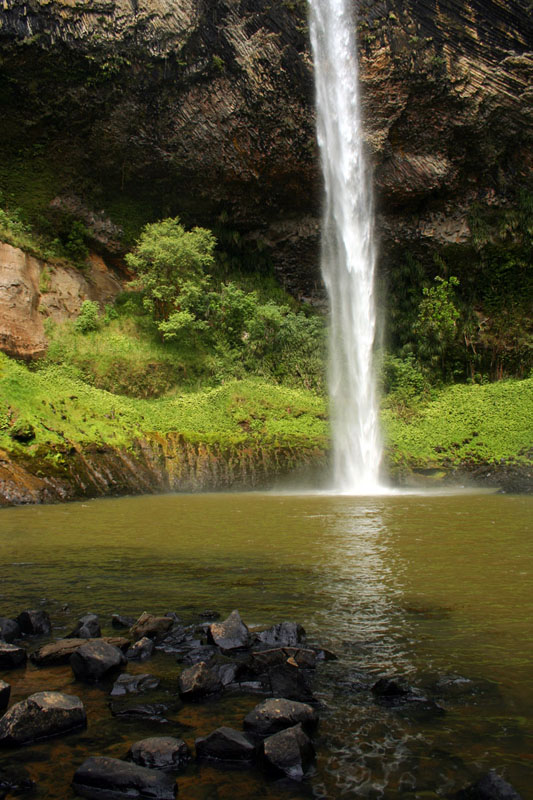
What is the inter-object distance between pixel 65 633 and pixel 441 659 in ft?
6.86

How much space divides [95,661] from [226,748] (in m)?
0.98

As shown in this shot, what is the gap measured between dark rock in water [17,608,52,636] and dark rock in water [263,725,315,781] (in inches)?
72.9

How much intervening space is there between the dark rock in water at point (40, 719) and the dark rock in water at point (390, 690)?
47.6 inches

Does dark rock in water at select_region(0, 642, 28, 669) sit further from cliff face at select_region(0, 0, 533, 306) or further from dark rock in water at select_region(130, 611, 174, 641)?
cliff face at select_region(0, 0, 533, 306)

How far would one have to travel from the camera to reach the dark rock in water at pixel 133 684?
2.41 meters

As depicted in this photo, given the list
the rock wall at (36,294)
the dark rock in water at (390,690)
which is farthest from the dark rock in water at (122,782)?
the rock wall at (36,294)

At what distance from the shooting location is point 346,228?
2214 cm

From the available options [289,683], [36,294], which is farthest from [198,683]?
[36,294]

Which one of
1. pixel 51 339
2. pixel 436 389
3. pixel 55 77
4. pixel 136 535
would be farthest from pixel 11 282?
pixel 436 389

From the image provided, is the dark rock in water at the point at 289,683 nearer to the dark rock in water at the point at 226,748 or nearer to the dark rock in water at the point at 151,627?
the dark rock in water at the point at 226,748

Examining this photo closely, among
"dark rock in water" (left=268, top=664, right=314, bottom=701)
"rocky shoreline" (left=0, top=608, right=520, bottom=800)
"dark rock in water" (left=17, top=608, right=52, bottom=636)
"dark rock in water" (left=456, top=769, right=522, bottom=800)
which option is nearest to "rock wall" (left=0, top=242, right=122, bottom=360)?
"dark rock in water" (left=17, top=608, right=52, bottom=636)

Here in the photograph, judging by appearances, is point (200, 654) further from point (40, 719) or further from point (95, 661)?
point (40, 719)

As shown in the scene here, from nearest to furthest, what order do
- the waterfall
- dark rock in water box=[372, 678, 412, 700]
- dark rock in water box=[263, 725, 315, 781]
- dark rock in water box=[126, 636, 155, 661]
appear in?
dark rock in water box=[263, 725, 315, 781]
dark rock in water box=[372, 678, 412, 700]
dark rock in water box=[126, 636, 155, 661]
the waterfall

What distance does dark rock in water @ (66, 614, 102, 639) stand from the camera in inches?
119
